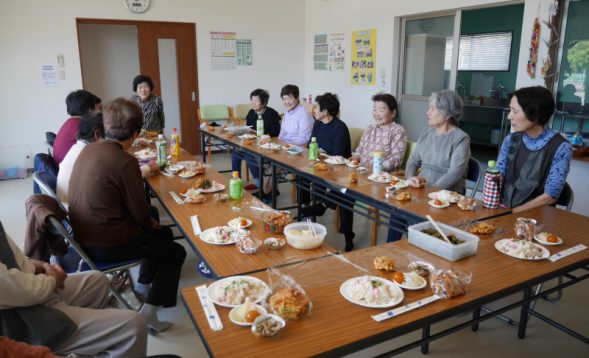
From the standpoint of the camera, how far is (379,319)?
116cm

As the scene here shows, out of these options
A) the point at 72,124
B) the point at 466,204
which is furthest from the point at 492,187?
the point at 72,124

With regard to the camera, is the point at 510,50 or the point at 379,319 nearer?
the point at 379,319

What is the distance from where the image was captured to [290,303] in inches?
45.8

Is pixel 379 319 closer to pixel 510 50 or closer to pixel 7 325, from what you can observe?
pixel 7 325

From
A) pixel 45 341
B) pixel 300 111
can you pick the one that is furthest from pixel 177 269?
pixel 300 111

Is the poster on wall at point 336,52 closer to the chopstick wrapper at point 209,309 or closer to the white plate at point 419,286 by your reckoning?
the white plate at point 419,286

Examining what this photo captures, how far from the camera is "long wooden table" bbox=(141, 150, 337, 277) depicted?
61.2 inches

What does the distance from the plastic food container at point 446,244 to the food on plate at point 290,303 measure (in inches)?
23.4

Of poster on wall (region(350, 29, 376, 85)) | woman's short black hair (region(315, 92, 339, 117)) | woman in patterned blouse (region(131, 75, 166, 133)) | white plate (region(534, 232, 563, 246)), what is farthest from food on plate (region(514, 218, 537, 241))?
poster on wall (region(350, 29, 376, 85))

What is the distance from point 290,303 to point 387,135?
97.6 inches

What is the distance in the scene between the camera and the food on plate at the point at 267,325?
107 centimetres

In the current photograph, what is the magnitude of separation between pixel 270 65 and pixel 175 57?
5.28 feet

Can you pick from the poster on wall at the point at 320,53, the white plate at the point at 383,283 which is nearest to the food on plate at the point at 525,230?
the white plate at the point at 383,283

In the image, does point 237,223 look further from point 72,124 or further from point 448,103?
point 72,124
